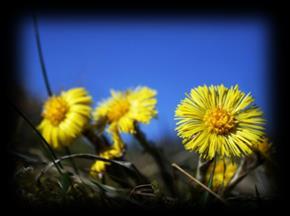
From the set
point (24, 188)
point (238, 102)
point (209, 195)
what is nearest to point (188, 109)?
Result: point (238, 102)

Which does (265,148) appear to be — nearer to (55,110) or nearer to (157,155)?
(157,155)

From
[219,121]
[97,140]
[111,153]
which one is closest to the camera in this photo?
[219,121]

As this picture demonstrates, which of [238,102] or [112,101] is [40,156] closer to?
[112,101]

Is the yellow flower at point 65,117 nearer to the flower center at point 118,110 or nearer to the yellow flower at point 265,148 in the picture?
the flower center at point 118,110

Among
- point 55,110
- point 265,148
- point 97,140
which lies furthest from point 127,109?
point 265,148

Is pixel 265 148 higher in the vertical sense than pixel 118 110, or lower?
lower

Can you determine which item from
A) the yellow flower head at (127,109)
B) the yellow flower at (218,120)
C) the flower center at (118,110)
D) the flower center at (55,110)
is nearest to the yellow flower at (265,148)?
the yellow flower at (218,120)
